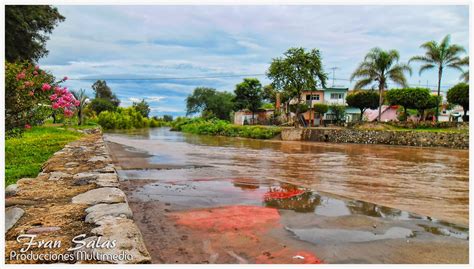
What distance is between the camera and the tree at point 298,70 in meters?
37.4

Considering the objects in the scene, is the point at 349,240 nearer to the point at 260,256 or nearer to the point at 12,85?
the point at 260,256

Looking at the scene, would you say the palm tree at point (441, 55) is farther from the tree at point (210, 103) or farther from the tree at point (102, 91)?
the tree at point (102, 91)

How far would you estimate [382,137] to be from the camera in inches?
1177

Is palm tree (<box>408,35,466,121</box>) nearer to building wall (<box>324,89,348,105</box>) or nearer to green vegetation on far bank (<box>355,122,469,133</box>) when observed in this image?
green vegetation on far bank (<box>355,122,469,133</box>)

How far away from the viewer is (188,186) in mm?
8133

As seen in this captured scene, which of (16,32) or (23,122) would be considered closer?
(23,122)

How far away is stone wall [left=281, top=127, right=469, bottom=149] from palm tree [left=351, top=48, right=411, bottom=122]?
662cm

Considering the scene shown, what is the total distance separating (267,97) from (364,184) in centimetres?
4514

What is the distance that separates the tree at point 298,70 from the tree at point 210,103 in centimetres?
1832

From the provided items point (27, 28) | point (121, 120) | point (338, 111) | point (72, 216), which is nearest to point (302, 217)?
point (72, 216)

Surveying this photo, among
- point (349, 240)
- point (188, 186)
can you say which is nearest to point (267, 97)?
→ point (188, 186)

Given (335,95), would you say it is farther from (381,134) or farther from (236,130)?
(381,134)

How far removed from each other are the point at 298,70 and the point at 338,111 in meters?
12.2

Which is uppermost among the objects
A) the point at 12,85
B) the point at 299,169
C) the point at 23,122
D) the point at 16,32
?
the point at 16,32
